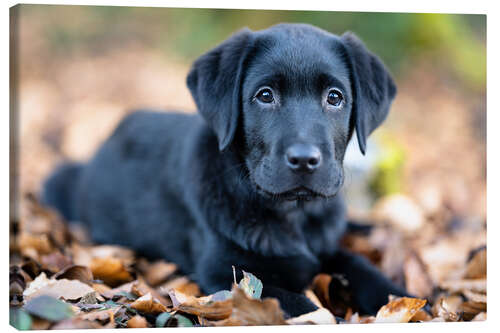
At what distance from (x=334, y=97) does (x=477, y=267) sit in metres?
1.41

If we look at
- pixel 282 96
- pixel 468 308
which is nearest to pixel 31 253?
pixel 282 96

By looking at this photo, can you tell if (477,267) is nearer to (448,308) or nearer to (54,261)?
(448,308)

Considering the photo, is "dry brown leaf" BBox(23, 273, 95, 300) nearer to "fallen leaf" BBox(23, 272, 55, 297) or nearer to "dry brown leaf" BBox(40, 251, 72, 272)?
"fallen leaf" BBox(23, 272, 55, 297)

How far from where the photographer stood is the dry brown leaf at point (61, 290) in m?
2.65

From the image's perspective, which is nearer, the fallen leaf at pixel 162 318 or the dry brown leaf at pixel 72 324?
the dry brown leaf at pixel 72 324

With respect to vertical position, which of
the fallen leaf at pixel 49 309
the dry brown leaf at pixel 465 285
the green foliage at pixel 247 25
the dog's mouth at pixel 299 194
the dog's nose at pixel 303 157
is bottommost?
the dry brown leaf at pixel 465 285

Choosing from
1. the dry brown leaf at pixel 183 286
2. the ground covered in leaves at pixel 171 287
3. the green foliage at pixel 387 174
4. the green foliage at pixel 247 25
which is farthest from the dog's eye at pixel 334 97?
the green foliage at pixel 387 174

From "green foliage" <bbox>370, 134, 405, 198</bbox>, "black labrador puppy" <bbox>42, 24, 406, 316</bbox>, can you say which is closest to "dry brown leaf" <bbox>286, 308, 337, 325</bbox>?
"black labrador puppy" <bbox>42, 24, 406, 316</bbox>

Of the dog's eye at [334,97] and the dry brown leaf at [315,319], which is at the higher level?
the dog's eye at [334,97]

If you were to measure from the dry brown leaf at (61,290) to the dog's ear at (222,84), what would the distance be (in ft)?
3.15

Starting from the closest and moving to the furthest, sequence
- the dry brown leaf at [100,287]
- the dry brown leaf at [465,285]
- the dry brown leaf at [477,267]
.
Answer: the dry brown leaf at [100,287], the dry brown leaf at [465,285], the dry brown leaf at [477,267]

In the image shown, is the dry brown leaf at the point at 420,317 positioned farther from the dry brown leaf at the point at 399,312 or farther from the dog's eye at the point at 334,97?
the dog's eye at the point at 334,97

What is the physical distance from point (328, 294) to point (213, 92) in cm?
134

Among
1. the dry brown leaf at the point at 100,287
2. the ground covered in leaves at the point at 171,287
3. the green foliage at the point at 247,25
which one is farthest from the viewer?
the green foliage at the point at 247,25
